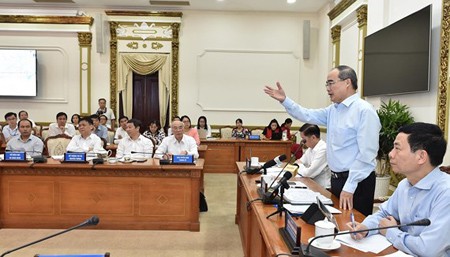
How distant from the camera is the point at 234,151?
23.2 feet

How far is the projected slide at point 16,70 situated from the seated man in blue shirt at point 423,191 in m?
8.59

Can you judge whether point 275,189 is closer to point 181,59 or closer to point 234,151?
point 234,151

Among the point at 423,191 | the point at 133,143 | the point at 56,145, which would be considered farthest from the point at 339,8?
the point at 423,191

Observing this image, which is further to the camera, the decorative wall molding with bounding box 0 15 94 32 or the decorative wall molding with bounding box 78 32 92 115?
the decorative wall molding with bounding box 78 32 92 115

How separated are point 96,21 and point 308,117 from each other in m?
7.17

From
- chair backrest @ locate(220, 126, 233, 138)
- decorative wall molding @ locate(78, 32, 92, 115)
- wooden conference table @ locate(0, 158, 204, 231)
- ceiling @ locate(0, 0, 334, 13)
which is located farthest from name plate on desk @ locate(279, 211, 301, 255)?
decorative wall molding @ locate(78, 32, 92, 115)

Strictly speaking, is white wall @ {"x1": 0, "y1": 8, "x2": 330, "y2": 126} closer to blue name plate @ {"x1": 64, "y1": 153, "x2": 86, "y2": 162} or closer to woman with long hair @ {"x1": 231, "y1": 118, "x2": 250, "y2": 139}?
woman with long hair @ {"x1": 231, "y1": 118, "x2": 250, "y2": 139}

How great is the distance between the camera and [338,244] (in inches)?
53.6

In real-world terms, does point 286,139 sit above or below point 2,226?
above

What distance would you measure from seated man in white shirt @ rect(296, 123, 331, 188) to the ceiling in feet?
17.5

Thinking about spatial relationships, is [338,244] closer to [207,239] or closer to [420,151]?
[420,151]

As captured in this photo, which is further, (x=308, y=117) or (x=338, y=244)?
(x=308, y=117)

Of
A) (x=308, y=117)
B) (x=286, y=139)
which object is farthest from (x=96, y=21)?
(x=308, y=117)

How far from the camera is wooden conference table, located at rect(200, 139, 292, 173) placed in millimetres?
6973
